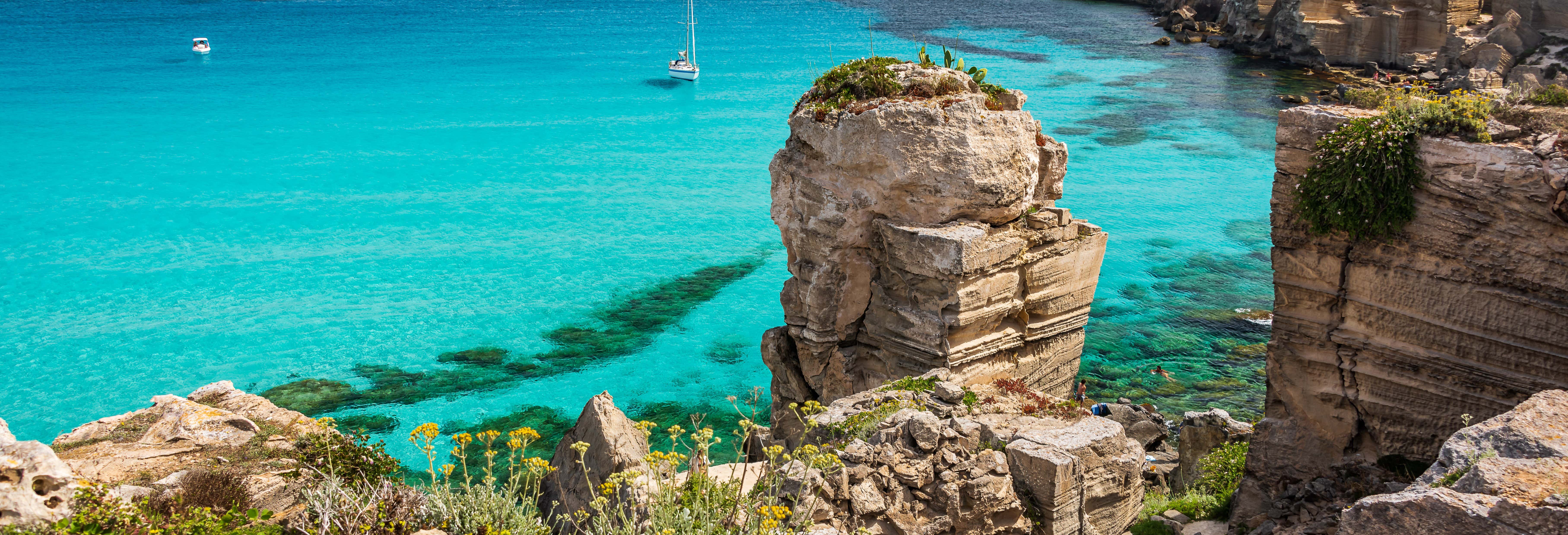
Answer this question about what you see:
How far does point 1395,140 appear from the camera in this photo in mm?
7922

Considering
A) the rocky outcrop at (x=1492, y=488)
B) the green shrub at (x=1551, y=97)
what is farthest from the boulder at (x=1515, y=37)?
the rocky outcrop at (x=1492, y=488)

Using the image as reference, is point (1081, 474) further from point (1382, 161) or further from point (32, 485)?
point (32, 485)

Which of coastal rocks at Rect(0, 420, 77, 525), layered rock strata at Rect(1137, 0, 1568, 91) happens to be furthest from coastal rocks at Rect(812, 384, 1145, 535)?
layered rock strata at Rect(1137, 0, 1568, 91)

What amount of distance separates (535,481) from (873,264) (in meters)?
5.46

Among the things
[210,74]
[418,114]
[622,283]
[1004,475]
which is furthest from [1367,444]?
[210,74]

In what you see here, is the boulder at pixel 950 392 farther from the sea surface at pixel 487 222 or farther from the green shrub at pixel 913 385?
the sea surface at pixel 487 222

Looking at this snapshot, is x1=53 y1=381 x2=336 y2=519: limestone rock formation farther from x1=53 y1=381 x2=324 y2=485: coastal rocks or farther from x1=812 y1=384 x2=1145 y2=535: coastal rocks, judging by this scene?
x1=812 y1=384 x2=1145 y2=535: coastal rocks

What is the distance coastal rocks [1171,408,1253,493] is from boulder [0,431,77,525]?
10.7m

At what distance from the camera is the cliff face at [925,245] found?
10.5 m

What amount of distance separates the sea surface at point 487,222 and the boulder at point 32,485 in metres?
9.37

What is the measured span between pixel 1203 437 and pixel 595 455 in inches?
307

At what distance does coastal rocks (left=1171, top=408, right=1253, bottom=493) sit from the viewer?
1167 centimetres

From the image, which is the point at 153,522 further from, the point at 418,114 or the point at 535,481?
the point at 418,114

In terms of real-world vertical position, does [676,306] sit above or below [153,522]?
below
